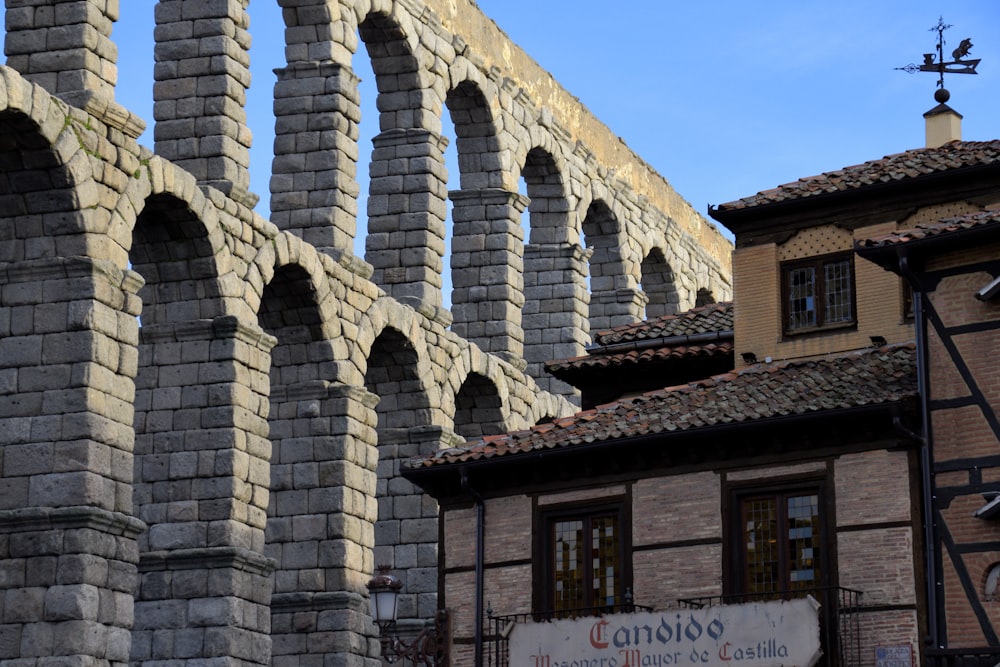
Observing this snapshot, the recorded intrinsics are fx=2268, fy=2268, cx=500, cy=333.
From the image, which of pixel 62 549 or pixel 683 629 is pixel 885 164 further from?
pixel 62 549

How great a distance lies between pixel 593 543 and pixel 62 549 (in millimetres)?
6456

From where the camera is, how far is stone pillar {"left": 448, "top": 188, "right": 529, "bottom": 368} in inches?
1684

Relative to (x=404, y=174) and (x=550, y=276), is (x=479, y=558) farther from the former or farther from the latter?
(x=550, y=276)

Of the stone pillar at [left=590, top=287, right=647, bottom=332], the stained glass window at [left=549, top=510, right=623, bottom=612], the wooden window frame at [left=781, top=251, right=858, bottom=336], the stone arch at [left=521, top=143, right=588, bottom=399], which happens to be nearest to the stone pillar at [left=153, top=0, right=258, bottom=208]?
the wooden window frame at [left=781, top=251, right=858, bottom=336]

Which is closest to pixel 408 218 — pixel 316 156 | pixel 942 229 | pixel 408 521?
pixel 316 156

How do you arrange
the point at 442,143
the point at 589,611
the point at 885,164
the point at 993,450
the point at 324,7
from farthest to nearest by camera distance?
the point at 442,143
the point at 324,7
the point at 885,164
the point at 589,611
the point at 993,450

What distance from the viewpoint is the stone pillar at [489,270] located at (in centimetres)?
4278

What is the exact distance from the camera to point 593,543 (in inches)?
1076

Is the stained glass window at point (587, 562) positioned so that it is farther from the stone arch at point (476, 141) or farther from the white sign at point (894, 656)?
the stone arch at point (476, 141)

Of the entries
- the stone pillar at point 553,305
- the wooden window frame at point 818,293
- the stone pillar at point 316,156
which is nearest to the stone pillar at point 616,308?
the stone pillar at point 553,305

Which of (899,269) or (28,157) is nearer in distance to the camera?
(899,269)

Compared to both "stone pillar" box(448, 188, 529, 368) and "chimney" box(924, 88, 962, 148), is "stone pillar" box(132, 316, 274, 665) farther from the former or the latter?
"stone pillar" box(448, 188, 529, 368)

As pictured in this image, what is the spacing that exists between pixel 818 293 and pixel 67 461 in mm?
9975

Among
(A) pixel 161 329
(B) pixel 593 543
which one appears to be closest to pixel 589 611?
(B) pixel 593 543
